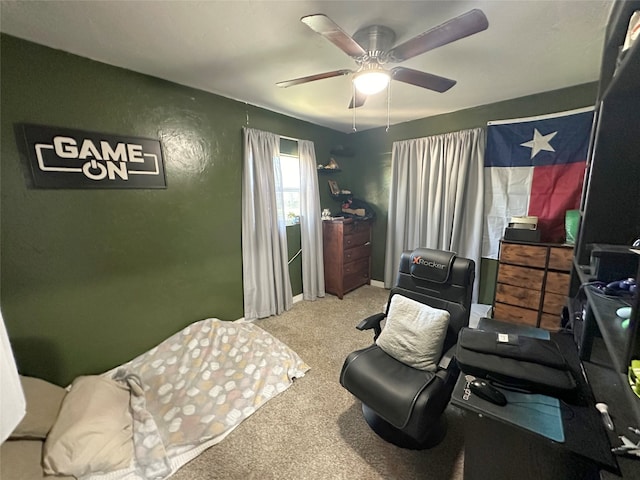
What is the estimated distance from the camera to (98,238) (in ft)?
6.35

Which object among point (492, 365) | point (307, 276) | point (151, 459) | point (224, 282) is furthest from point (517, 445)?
point (307, 276)

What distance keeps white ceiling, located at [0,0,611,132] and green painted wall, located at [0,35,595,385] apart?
168 millimetres

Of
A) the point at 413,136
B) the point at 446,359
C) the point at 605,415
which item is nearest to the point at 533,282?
the point at 446,359

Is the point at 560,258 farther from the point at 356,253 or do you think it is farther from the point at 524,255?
the point at 356,253

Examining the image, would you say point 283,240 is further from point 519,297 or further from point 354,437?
point 519,297

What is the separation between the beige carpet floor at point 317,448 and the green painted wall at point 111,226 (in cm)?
123

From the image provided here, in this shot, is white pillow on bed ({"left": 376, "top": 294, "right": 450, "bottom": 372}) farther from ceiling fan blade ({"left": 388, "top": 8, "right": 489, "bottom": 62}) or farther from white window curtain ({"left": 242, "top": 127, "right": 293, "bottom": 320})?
white window curtain ({"left": 242, "top": 127, "right": 293, "bottom": 320})

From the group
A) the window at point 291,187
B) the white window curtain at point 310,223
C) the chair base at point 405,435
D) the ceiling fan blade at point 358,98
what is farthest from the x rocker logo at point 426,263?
the window at point 291,187

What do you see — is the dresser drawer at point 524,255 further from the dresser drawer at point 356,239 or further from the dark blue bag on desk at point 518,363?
the dresser drawer at point 356,239

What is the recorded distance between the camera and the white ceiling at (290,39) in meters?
1.33

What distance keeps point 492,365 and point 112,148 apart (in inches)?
108

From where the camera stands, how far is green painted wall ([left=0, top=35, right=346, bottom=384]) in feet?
5.37

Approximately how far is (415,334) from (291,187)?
239 centimetres

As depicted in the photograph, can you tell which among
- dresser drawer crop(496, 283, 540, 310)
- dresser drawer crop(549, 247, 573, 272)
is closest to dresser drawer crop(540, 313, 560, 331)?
dresser drawer crop(496, 283, 540, 310)
